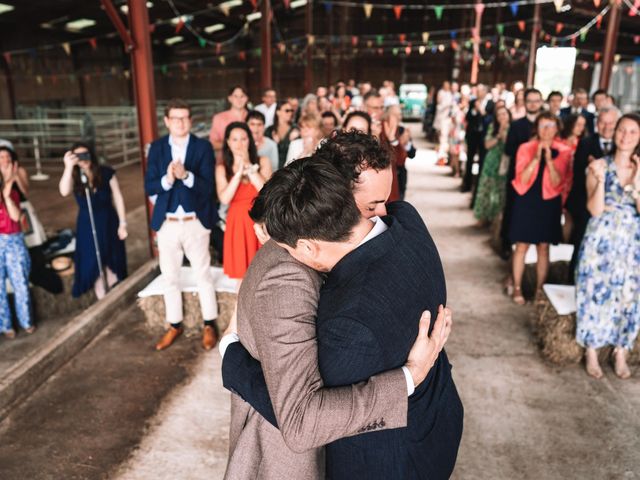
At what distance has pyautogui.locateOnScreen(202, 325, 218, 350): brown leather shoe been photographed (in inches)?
137

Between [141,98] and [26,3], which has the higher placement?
[26,3]

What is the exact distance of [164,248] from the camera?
3361 millimetres

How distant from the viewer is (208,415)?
2.79 m

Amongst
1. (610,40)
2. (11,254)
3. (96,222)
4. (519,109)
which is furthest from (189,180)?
(610,40)

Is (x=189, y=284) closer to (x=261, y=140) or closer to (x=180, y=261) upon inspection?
(x=180, y=261)

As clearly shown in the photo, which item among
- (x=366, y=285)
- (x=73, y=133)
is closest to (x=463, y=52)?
(x=73, y=133)

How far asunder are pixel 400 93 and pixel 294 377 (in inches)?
811

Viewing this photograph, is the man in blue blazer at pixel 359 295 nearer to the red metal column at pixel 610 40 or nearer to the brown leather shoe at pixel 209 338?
the brown leather shoe at pixel 209 338

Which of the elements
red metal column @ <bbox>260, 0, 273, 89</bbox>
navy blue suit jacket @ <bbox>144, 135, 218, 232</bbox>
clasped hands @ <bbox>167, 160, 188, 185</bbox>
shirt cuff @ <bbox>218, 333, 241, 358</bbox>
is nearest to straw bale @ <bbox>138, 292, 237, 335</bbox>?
navy blue suit jacket @ <bbox>144, 135, 218, 232</bbox>

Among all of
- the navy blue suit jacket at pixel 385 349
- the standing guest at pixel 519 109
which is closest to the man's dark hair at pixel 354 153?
the navy blue suit jacket at pixel 385 349

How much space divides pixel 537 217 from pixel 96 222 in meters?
3.11

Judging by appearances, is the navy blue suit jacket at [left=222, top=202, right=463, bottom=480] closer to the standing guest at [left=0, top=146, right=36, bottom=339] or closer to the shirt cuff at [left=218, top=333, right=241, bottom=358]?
the shirt cuff at [left=218, top=333, right=241, bottom=358]

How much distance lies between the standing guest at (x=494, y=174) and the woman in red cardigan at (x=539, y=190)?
1428 millimetres

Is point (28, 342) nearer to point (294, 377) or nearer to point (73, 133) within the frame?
point (294, 377)
